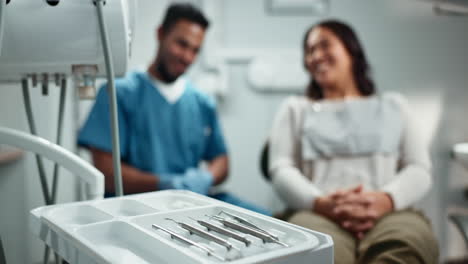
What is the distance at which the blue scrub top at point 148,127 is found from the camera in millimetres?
1535

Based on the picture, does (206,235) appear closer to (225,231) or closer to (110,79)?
(225,231)

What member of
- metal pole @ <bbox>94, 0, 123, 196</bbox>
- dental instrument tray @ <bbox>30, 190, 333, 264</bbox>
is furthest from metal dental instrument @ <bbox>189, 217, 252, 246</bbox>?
metal pole @ <bbox>94, 0, 123, 196</bbox>

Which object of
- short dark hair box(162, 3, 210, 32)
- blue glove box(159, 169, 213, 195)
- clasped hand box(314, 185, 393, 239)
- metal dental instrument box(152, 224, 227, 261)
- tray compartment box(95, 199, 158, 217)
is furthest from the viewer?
short dark hair box(162, 3, 210, 32)

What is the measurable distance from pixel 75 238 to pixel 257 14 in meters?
1.80

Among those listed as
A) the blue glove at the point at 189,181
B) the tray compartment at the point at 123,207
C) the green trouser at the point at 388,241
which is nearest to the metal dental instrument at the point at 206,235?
the tray compartment at the point at 123,207

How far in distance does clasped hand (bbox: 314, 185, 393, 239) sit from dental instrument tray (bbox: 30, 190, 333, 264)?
68cm

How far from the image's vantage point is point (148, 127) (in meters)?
1.61

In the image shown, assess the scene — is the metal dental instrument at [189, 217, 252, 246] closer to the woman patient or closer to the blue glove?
the woman patient

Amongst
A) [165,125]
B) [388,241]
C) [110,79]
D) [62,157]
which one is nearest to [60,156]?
[62,157]

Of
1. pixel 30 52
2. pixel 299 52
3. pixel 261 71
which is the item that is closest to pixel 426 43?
pixel 299 52

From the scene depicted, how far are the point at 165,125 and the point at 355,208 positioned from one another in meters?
0.79

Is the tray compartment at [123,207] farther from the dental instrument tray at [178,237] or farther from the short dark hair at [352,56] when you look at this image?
the short dark hair at [352,56]

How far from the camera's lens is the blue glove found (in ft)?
4.90

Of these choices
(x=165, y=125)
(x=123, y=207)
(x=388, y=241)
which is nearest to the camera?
(x=123, y=207)
